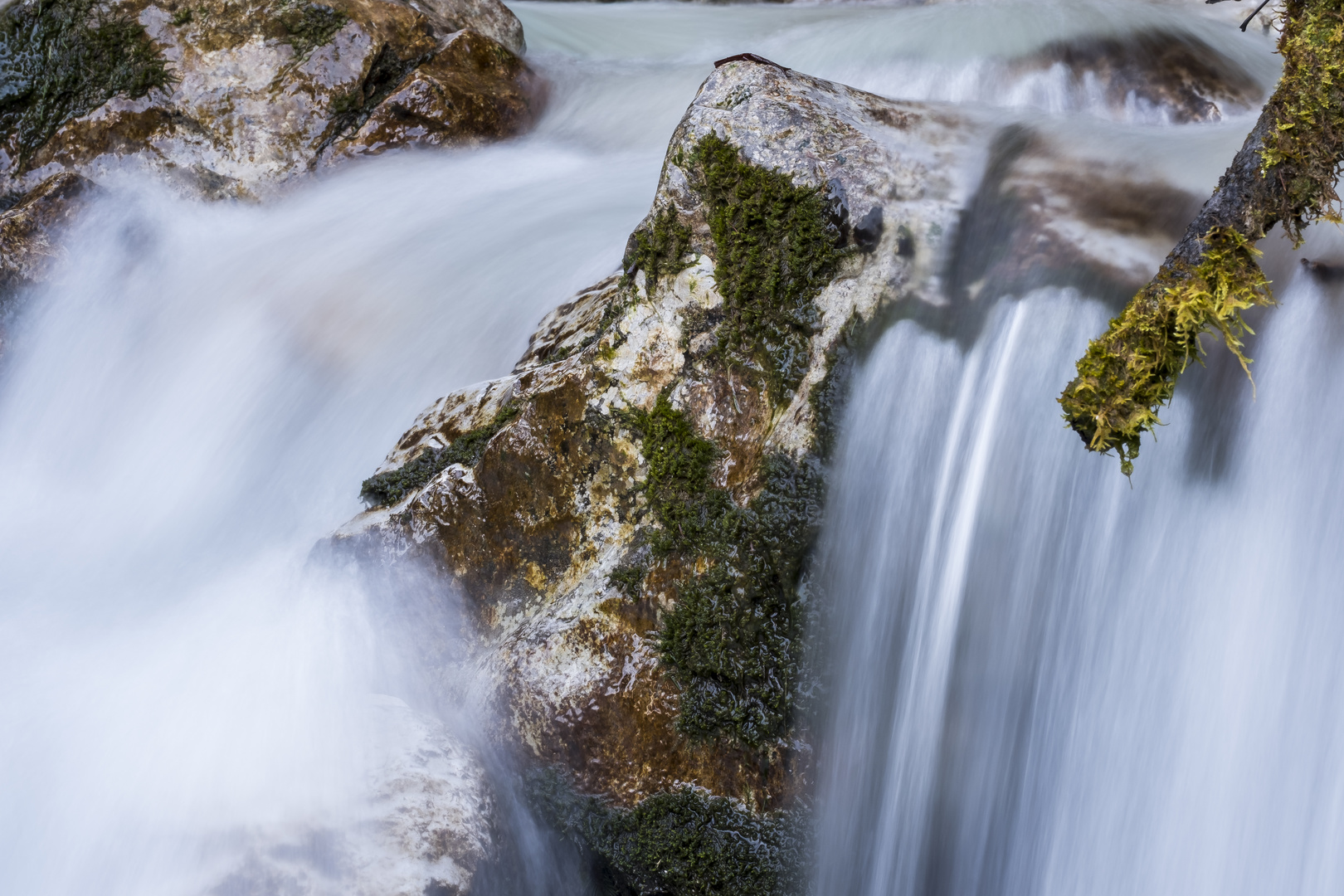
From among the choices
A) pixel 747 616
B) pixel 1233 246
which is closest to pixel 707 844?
pixel 747 616

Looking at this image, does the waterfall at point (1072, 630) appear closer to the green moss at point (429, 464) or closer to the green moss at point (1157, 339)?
the green moss at point (1157, 339)

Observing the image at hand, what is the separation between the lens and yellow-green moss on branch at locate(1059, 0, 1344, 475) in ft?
8.45

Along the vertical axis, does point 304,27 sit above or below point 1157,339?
above

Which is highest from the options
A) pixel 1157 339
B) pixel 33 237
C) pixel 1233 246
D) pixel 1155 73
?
pixel 1155 73

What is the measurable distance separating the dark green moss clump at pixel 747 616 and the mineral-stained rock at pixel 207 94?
469 centimetres

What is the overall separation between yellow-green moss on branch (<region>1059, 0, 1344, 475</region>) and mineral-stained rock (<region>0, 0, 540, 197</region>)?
5434mm

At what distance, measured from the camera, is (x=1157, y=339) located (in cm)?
275

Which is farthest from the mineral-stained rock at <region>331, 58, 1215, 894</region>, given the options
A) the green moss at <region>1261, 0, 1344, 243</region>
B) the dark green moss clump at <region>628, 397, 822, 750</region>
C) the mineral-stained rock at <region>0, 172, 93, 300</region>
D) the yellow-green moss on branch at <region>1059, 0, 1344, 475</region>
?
the mineral-stained rock at <region>0, 172, 93, 300</region>

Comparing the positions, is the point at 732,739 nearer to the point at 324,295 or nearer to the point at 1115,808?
the point at 1115,808

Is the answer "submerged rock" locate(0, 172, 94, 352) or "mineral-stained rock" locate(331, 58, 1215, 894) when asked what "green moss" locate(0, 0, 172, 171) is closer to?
"submerged rock" locate(0, 172, 94, 352)

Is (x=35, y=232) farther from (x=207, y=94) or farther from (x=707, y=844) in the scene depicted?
(x=707, y=844)

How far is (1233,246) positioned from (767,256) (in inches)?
56.0

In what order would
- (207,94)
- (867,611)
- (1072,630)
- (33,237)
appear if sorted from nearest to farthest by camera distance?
1. (1072,630)
2. (867,611)
3. (33,237)
4. (207,94)

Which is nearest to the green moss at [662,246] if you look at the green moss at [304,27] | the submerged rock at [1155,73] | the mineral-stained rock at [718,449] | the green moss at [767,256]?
the mineral-stained rock at [718,449]
